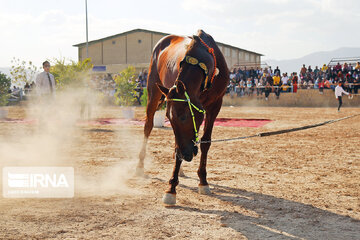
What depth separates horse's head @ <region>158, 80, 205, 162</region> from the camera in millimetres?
3735

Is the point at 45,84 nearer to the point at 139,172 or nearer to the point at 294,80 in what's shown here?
the point at 139,172

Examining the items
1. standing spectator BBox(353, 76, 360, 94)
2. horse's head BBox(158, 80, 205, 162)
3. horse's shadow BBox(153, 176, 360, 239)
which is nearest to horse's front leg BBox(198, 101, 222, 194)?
horse's shadow BBox(153, 176, 360, 239)

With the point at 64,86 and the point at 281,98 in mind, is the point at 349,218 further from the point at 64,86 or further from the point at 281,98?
the point at 281,98

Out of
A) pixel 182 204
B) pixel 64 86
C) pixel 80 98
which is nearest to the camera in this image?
pixel 182 204

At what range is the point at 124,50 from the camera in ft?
141

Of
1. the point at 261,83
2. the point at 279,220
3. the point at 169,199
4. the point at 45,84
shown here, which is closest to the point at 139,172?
the point at 169,199

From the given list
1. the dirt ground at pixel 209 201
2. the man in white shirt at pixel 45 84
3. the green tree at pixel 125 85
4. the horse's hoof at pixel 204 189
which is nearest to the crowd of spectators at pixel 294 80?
the green tree at pixel 125 85

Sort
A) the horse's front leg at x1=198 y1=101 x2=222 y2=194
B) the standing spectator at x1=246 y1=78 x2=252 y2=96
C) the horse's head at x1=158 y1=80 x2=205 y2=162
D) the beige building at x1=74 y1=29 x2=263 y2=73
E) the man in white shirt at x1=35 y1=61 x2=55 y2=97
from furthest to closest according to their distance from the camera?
the beige building at x1=74 y1=29 x2=263 y2=73, the standing spectator at x1=246 y1=78 x2=252 y2=96, the man in white shirt at x1=35 y1=61 x2=55 y2=97, the horse's front leg at x1=198 y1=101 x2=222 y2=194, the horse's head at x1=158 y1=80 x2=205 y2=162

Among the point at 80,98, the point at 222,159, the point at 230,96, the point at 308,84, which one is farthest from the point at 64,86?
the point at 308,84

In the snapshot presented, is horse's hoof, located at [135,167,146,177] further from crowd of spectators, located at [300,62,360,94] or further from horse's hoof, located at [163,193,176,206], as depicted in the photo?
crowd of spectators, located at [300,62,360,94]

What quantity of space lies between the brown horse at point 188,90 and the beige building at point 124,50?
34802mm

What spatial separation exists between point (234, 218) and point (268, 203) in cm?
69

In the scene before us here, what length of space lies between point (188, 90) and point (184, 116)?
0.32m

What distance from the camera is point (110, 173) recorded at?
5656 mm
